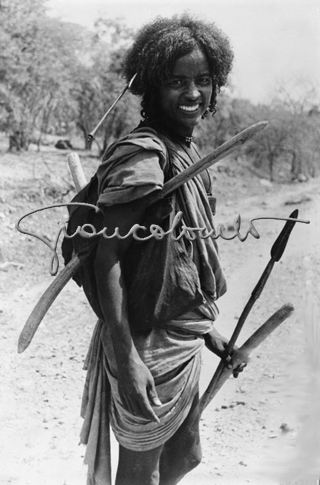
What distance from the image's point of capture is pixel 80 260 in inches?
75.0

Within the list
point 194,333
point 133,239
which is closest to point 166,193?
point 133,239

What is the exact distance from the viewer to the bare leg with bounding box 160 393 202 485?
212 centimetres

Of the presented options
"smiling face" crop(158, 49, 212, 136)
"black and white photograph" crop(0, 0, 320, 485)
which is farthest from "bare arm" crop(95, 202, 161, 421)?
"smiling face" crop(158, 49, 212, 136)

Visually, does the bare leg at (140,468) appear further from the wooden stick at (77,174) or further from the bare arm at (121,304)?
the wooden stick at (77,174)

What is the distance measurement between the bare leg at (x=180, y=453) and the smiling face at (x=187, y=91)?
91 cm

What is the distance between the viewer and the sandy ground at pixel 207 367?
3.11 metres

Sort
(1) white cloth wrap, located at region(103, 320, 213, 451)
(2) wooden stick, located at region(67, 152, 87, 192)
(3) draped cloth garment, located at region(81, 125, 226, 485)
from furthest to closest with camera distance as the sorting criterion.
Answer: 1. (2) wooden stick, located at region(67, 152, 87, 192)
2. (1) white cloth wrap, located at region(103, 320, 213, 451)
3. (3) draped cloth garment, located at region(81, 125, 226, 485)

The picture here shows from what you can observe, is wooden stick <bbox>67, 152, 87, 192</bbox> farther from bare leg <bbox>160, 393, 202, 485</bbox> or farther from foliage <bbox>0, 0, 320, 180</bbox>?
foliage <bbox>0, 0, 320, 180</bbox>

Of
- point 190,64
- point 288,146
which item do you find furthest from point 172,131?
point 288,146

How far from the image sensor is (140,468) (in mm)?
1980

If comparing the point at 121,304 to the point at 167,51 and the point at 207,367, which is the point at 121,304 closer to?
the point at 167,51

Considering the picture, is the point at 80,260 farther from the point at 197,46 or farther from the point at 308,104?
the point at 308,104

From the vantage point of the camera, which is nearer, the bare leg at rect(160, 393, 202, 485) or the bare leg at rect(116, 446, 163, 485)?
the bare leg at rect(116, 446, 163, 485)

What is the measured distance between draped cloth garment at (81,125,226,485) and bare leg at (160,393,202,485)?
0.13 metres
